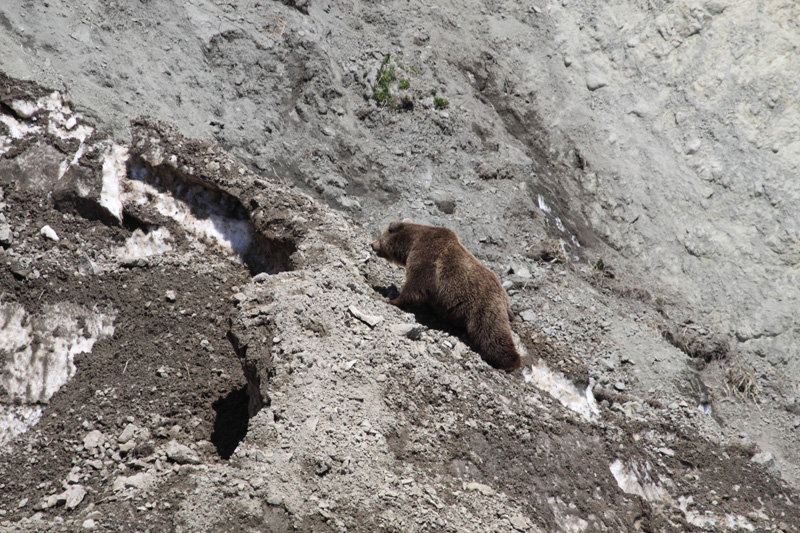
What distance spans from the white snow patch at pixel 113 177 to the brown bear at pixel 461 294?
144 inches

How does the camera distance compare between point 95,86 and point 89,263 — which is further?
point 95,86

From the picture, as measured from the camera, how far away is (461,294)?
6.90 meters

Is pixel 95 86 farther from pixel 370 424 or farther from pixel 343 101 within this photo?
pixel 370 424

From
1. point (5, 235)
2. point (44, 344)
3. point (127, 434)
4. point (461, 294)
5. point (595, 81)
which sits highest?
point (595, 81)

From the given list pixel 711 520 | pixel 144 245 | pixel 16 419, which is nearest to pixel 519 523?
pixel 711 520

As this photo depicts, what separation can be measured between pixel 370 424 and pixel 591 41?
12.6 meters

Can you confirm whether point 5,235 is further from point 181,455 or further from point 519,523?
point 519,523

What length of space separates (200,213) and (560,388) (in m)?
5.24

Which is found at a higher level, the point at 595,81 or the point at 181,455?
the point at 595,81

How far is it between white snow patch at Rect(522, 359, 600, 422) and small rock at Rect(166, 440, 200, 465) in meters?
4.08

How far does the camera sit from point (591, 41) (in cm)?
1464

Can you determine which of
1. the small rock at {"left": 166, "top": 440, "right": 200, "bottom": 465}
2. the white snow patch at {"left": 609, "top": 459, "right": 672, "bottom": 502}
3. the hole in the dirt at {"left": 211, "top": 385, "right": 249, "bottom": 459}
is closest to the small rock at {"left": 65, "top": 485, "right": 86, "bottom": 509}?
the small rock at {"left": 166, "top": 440, "right": 200, "bottom": 465}

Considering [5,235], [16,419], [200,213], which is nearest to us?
[16,419]

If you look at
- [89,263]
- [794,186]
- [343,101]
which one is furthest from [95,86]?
[794,186]
